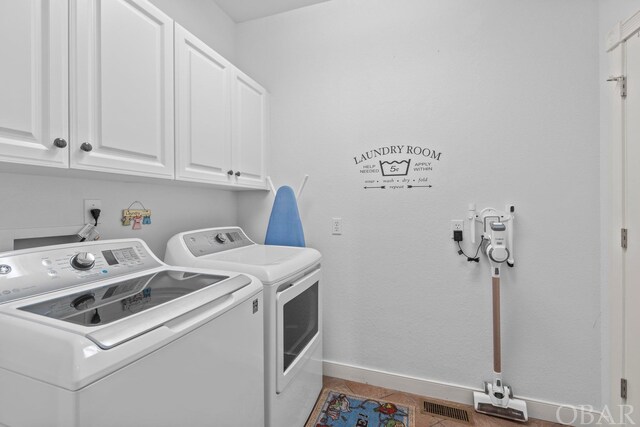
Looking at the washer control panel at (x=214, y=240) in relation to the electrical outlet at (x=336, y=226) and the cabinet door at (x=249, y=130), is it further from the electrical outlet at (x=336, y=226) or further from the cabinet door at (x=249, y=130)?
the electrical outlet at (x=336, y=226)

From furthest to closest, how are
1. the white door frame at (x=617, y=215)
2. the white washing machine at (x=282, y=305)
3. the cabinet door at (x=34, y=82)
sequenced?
1. the white door frame at (x=617, y=215)
2. the white washing machine at (x=282, y=305)
3. the cabinet door at (x=34, y=82)

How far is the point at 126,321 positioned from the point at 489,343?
195 centimetres

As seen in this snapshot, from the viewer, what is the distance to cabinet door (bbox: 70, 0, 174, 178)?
39.9 inches

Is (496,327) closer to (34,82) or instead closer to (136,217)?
(136,217)

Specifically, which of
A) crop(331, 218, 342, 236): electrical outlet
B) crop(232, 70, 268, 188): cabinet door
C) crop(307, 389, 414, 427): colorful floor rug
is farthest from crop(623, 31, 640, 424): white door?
crop(232, 70, 268, 188): cabinet door

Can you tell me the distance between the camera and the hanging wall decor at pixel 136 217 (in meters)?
1.50

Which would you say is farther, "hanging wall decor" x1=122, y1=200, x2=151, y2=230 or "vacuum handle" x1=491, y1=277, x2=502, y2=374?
"vacuum handle" x1=491, y1=277, x2=502, y2=374

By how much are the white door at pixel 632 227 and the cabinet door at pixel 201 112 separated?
2086mm

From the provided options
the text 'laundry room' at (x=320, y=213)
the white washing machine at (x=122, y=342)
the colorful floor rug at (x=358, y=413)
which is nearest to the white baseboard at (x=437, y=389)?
the text 'laundry room' at (x=320, y=213)

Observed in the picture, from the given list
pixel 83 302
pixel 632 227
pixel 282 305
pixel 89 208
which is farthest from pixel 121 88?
pixel 632 227

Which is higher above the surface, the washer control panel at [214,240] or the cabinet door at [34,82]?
the cabinet door at [34,82]

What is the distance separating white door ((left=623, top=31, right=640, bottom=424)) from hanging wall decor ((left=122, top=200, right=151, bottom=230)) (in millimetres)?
2457

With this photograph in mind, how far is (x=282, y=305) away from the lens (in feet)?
4.44

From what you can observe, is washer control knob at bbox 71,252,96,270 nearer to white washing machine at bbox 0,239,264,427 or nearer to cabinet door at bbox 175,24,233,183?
white washing machine at bbox 0,239,264,427
